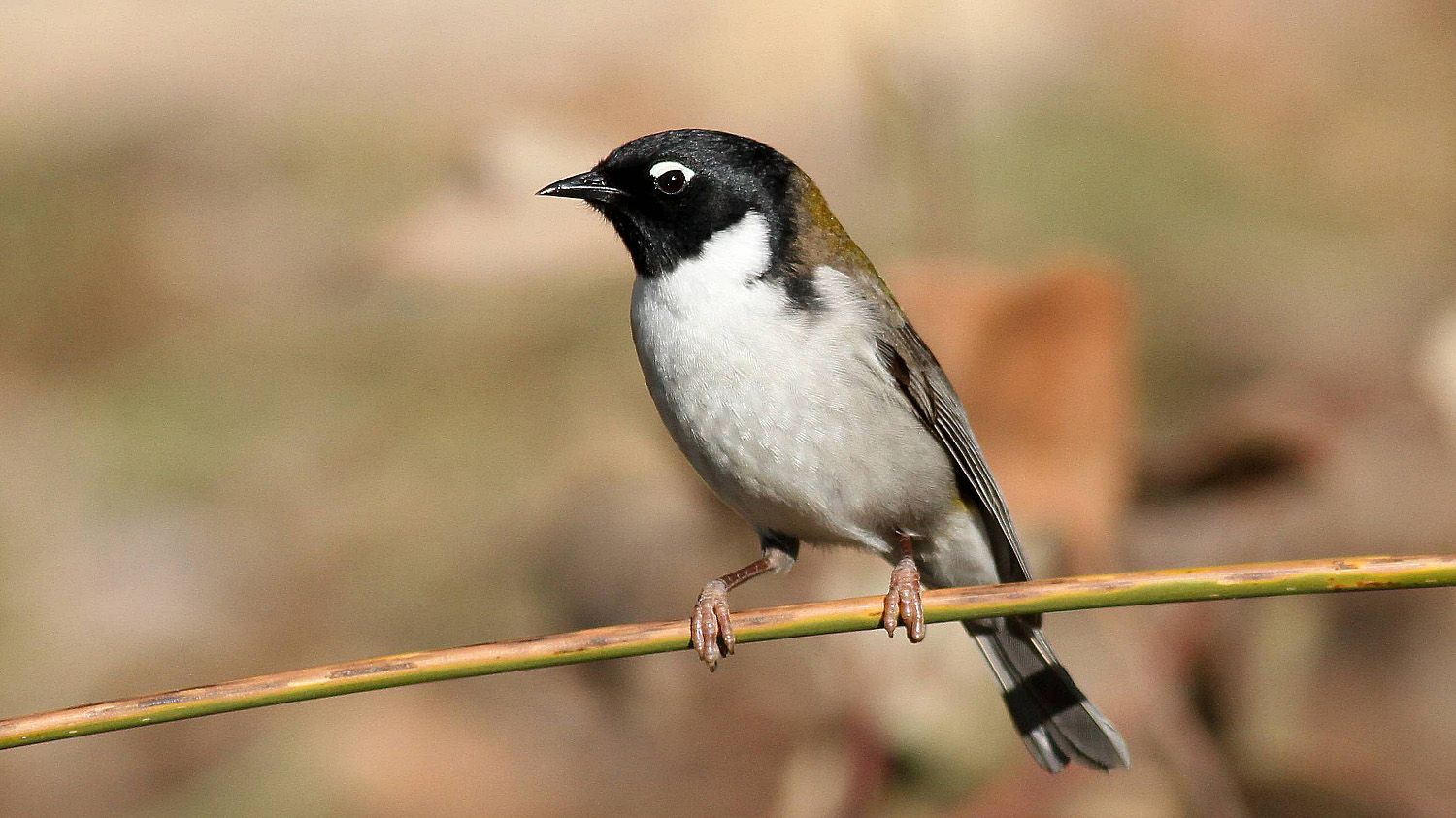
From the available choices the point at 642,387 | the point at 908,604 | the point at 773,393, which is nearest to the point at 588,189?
the point at 773,393

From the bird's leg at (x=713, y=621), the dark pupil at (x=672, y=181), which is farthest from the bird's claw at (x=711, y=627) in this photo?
the dark pupil at (x=672, y=181)

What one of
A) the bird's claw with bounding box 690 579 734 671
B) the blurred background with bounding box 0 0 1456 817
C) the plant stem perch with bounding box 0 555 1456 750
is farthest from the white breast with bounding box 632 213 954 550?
the blurred background with bounding box 0 0 1456 817

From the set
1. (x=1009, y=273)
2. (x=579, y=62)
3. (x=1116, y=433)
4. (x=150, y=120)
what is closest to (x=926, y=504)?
(x=1116, y=433)

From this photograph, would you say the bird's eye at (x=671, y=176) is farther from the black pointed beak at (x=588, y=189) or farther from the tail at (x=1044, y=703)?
the tail at (x=1044, y=703)

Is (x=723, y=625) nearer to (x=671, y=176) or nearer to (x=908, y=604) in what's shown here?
(x=908, y=604)

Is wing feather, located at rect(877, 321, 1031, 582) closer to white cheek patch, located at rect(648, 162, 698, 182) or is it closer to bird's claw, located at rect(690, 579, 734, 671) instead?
white cheek patch, located at rect(648, 162, 698, 182)
